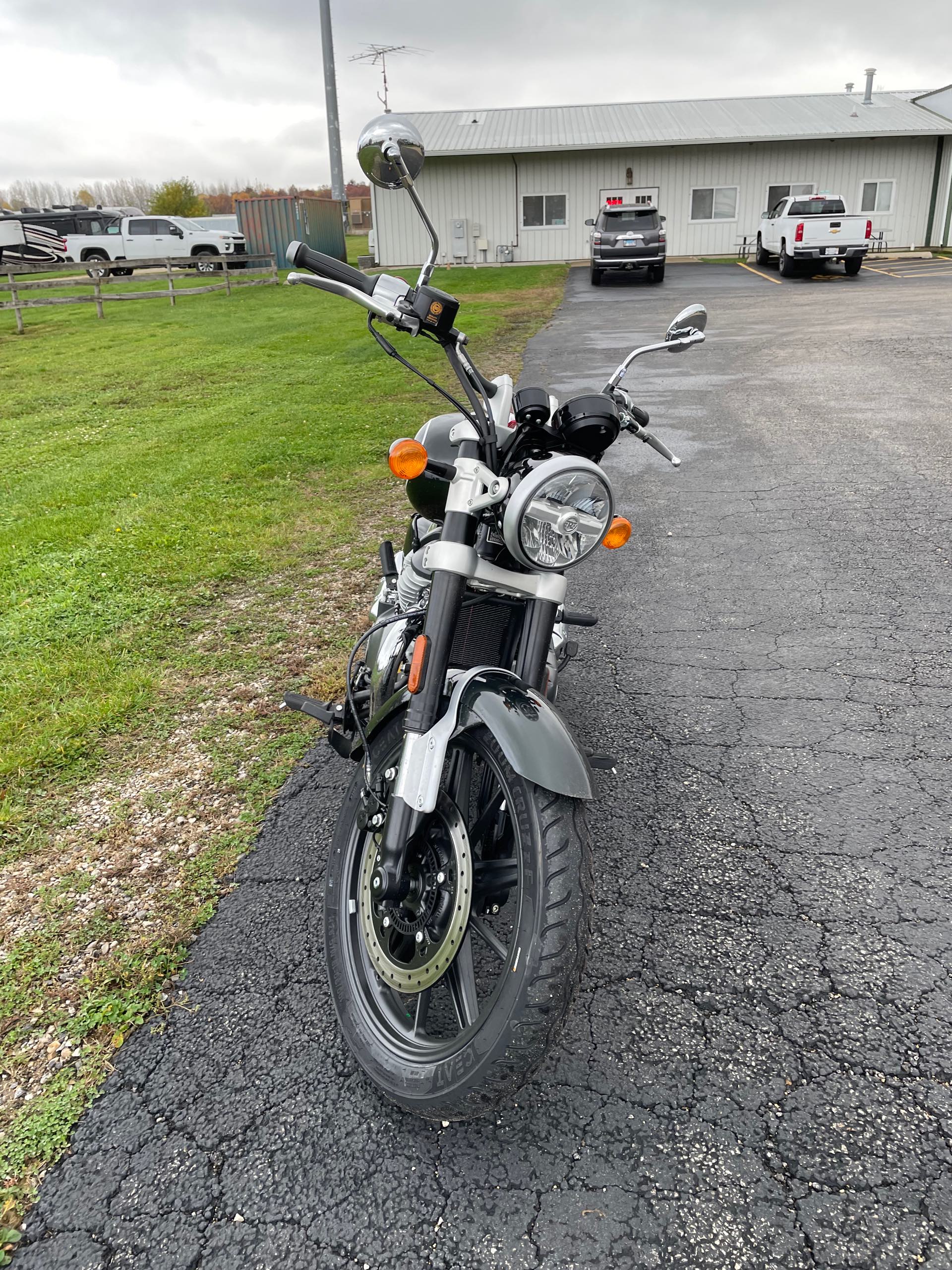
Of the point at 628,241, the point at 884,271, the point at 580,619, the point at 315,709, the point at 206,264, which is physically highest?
the point at 628,241

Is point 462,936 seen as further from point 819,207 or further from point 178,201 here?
point 178,201

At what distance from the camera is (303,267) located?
7.56 feet

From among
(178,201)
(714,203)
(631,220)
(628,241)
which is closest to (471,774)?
(628,241)

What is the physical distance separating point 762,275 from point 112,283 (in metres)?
16.7

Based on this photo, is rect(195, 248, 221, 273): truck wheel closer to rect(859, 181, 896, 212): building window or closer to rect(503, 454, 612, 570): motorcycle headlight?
rect(859, 181, 896, 212): building window

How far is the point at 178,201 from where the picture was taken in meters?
54.9

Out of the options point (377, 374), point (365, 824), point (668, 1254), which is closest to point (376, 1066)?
point (365, 824)

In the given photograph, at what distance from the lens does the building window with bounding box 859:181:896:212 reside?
2973 centimetres

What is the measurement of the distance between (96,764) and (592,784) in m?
2.28

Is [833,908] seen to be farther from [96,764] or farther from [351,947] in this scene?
[96,764]

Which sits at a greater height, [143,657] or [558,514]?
[558,514]

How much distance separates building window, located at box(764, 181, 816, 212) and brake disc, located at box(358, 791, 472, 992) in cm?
3238

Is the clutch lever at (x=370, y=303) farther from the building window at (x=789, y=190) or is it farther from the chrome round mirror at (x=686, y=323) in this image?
the building window at (x=789, y=190)

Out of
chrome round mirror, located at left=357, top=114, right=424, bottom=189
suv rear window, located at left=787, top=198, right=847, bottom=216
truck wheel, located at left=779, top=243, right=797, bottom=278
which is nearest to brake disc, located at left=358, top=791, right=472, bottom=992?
chrome round mirror, located at left=357, top=114, right=424, bottom=189
